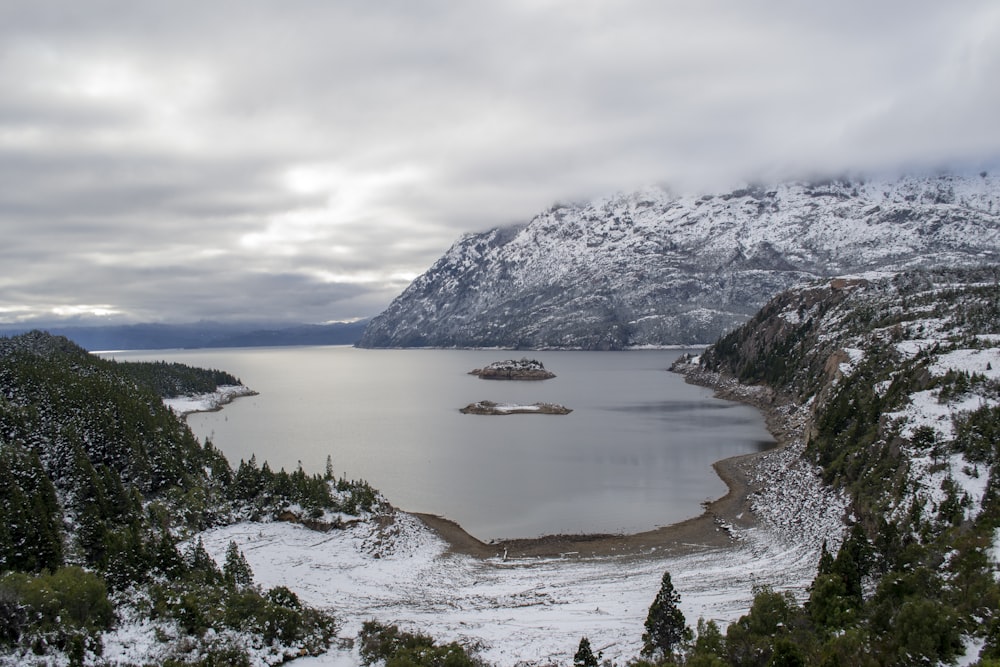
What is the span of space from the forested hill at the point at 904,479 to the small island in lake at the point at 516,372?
9235 cm

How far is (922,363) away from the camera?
5194 centimetres

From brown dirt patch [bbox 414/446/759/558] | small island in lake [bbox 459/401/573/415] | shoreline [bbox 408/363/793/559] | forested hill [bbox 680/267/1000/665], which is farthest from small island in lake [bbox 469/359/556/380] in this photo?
brown dirt patch [bbox 414/446/759/558]

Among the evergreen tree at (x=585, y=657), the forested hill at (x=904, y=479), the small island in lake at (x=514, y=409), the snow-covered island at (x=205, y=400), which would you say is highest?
the forested hill at (x=904, y=479)

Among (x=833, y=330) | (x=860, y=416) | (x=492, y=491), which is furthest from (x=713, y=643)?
(x=833, y=330)

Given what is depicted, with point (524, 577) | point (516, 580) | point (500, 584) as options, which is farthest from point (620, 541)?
point (500, 584)

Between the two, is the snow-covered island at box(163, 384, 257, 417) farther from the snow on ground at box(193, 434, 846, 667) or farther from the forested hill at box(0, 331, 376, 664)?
the snow on ground at box(193, 434, 846, 667)

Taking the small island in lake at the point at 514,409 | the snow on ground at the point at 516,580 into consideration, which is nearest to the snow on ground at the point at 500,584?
the snow on ground at the point at 516,580

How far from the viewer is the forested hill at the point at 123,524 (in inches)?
902

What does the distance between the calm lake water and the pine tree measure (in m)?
19.0

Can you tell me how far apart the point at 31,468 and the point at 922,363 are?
6668cm

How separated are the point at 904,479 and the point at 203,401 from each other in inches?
4862

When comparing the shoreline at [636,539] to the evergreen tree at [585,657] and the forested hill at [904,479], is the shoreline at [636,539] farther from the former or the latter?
the evergreen tree at [585,657]

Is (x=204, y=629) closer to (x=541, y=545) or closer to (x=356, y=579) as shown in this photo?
(x=356, y=579)

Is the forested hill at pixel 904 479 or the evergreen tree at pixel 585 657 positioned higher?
the forested hill at pixel 904 479
